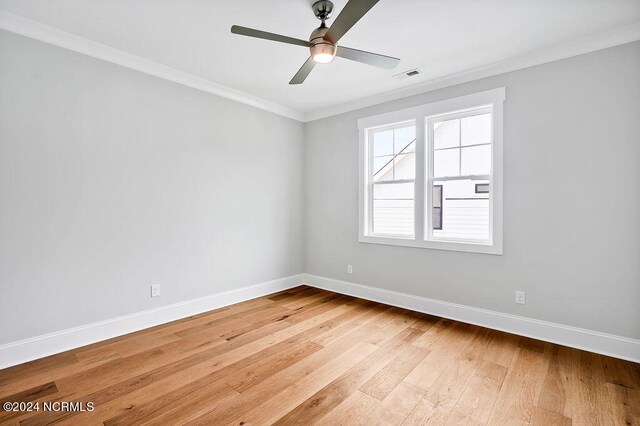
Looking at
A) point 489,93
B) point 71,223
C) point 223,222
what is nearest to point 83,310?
point 71,223

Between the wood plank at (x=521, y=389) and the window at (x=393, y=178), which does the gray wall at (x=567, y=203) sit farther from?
the wood plank at (x=521, y=389)

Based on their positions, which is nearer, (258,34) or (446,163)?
(258,34)

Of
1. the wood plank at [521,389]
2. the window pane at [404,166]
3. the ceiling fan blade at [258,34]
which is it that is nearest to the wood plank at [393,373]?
the wood plank at [521,389]

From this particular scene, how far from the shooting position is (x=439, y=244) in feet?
11.4

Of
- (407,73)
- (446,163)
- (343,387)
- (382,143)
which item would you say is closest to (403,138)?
(382,143)

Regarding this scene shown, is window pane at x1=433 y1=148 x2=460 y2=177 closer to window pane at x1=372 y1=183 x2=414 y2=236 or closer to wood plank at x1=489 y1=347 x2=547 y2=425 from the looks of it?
window pane at x1=372 y1=183 x2=414 y2=236

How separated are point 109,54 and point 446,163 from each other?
361 centimetres

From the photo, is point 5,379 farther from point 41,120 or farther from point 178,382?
point 41,120

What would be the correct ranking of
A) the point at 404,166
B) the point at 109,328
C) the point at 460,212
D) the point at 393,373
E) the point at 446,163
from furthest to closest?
the point at 404,166 → the point at 446,163 → the point at 460,212 → the point at 109,328 → the point at 393,373

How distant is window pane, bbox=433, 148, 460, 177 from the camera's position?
3.44 m

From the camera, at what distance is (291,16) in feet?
7.52

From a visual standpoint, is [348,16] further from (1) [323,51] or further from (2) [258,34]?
(2) [258,34]

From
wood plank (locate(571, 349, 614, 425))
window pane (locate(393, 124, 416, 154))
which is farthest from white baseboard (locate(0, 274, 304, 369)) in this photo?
wood plank (locate(571, 349, 614, 425))

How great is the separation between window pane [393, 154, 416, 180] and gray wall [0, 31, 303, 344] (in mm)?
1837
